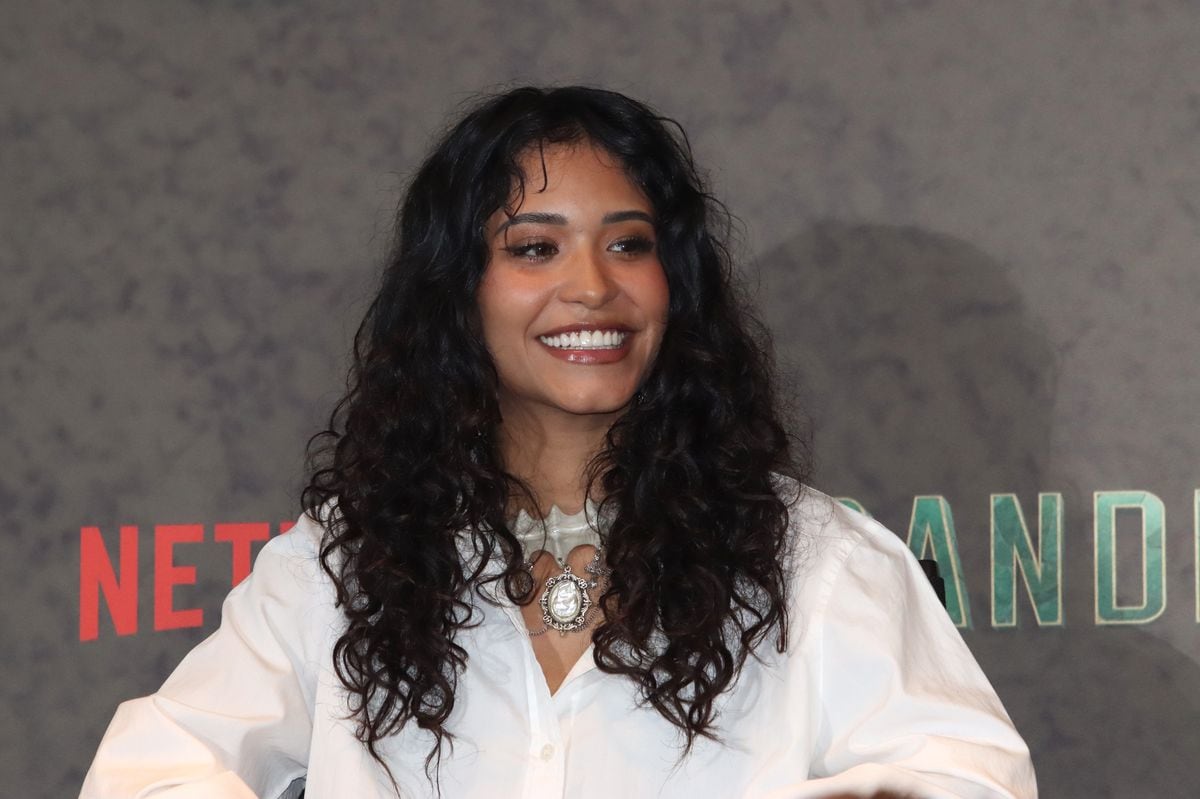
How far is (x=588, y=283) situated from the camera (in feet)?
5.51

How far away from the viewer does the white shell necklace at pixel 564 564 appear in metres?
1.72

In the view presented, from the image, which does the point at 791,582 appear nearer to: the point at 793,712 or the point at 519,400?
the point at 793,712

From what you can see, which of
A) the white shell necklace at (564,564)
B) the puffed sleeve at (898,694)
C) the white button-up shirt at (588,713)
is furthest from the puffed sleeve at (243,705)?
the puffed sleeve at (898,694)

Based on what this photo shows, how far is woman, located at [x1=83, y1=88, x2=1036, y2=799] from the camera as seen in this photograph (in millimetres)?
1599

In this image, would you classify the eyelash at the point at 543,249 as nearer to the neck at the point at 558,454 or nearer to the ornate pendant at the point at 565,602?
the neck at the point at 558,454

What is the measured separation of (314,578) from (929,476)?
3.52 ft

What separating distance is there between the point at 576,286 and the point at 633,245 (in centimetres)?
12

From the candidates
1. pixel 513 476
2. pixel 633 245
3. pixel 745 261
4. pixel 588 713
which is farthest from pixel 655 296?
pixel 745 261

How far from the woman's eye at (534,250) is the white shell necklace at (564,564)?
0.32 metres

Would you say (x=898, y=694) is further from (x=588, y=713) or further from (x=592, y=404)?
(x=592, y=404)

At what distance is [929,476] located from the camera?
91.7 inches

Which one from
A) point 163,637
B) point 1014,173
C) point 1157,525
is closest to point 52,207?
point 163,637

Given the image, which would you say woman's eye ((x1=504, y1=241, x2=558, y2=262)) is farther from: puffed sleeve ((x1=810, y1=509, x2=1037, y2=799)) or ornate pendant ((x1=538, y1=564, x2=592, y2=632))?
puffed sleeve ((x1=810, y1=509, x2=1037, y2=799))

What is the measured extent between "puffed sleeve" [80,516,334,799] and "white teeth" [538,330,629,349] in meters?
0.41
